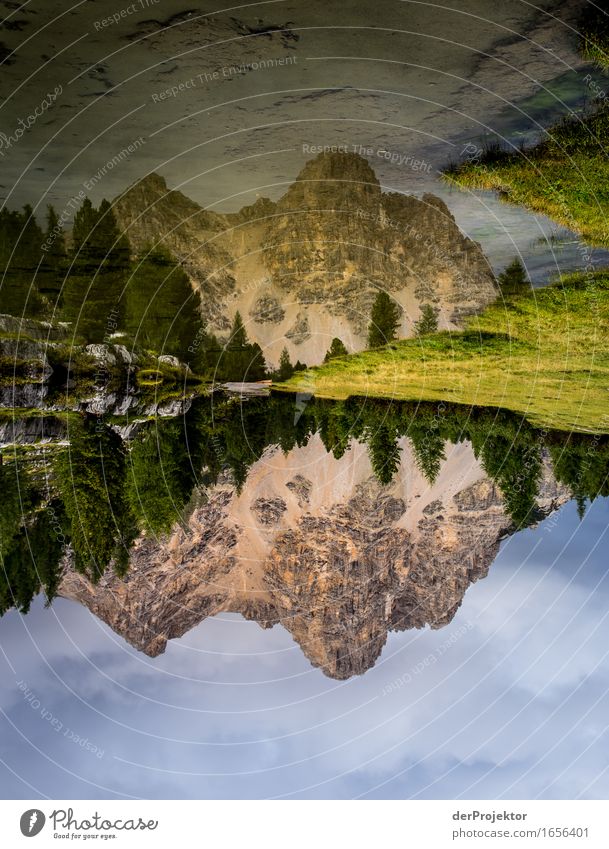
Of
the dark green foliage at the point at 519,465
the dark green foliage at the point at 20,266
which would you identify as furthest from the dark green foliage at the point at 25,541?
the dark green foliage at the point at 519,465

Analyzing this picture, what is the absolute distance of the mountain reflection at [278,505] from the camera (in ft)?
66.8

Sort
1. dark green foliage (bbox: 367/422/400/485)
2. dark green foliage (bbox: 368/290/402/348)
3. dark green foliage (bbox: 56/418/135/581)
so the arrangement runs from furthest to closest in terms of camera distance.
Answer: dark green foliage (bbox: 368/290/402/348) < dark green foliage (bbox: 367/422/400/485) < dark green foliage (bbox: 56/418/135/581)

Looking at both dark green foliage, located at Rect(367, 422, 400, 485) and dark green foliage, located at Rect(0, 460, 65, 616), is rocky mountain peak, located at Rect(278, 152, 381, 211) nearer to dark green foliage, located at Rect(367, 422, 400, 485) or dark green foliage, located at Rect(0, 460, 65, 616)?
dark green foliage, located at Rect(367, 422, 400, 485)

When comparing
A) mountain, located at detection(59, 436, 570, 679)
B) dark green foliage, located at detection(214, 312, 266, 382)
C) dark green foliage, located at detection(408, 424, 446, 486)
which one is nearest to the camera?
mountain, located at detection(59, 436, 570, 679)

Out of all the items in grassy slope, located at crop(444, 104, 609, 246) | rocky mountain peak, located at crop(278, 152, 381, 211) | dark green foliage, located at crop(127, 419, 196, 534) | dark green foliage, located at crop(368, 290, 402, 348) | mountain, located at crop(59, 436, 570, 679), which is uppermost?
rocky mountain peak, located at crop(278, 152, 381, 211)

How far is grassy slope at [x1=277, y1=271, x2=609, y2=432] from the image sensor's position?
20.7m

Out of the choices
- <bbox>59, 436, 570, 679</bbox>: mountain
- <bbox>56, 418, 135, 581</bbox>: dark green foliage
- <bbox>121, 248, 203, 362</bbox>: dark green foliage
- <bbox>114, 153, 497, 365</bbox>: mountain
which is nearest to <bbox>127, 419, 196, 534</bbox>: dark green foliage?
<bbox>56, 418, 135, 581</bbox>: dark green foliage

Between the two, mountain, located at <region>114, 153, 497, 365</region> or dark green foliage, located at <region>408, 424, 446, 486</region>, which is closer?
dark green foliage, located at <region>408, 424, 446, 486</region>

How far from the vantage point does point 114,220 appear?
96.8ft

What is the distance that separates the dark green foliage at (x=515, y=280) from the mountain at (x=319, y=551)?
596 cm

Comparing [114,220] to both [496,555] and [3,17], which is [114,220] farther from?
[496,555]

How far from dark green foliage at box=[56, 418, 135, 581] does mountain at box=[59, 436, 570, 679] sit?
2.08 meters
